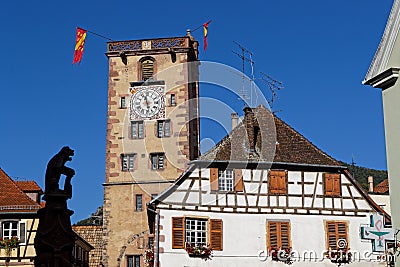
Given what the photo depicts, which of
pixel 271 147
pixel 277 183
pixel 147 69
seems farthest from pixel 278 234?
pixel 147 69

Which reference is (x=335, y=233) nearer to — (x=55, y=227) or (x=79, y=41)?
(x=55, y=227)

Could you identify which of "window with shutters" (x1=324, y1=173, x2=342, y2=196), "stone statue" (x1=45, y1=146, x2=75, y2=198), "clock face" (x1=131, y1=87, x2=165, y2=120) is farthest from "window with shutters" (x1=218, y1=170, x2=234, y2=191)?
"clock face" (x1=131, y1=87, x2=165, y2=120)

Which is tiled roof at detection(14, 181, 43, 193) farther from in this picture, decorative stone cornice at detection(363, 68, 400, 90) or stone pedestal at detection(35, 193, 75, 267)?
decorative stone cornice at detection(363, 68, 400, 90)

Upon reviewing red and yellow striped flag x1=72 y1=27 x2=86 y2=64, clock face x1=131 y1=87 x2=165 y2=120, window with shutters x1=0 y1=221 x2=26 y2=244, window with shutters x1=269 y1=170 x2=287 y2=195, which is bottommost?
window with shutters x1=0 y1=221 x2=26 y2=244

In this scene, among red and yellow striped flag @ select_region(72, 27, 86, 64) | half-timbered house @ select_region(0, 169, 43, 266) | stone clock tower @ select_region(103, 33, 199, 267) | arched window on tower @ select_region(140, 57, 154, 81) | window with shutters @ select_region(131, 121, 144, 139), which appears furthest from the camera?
red and yellow striped flag @ select_region(72, 27, 86, 64)

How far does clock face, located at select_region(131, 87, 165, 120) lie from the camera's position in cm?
4628

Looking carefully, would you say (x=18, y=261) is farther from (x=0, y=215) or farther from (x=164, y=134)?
(x=164, y=134)

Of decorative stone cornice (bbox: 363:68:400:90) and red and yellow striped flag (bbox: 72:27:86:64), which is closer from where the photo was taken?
decorative stone cornice (bbox: 363:68:400:90)

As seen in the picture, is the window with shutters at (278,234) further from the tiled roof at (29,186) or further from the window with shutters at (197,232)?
the tiled roof at (29,186)

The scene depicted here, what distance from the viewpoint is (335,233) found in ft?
99.9

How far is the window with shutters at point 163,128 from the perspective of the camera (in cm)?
4603

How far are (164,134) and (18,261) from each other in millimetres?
14303

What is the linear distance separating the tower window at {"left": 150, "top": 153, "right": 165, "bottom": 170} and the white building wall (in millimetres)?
15746

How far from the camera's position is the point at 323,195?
30.8 metres
